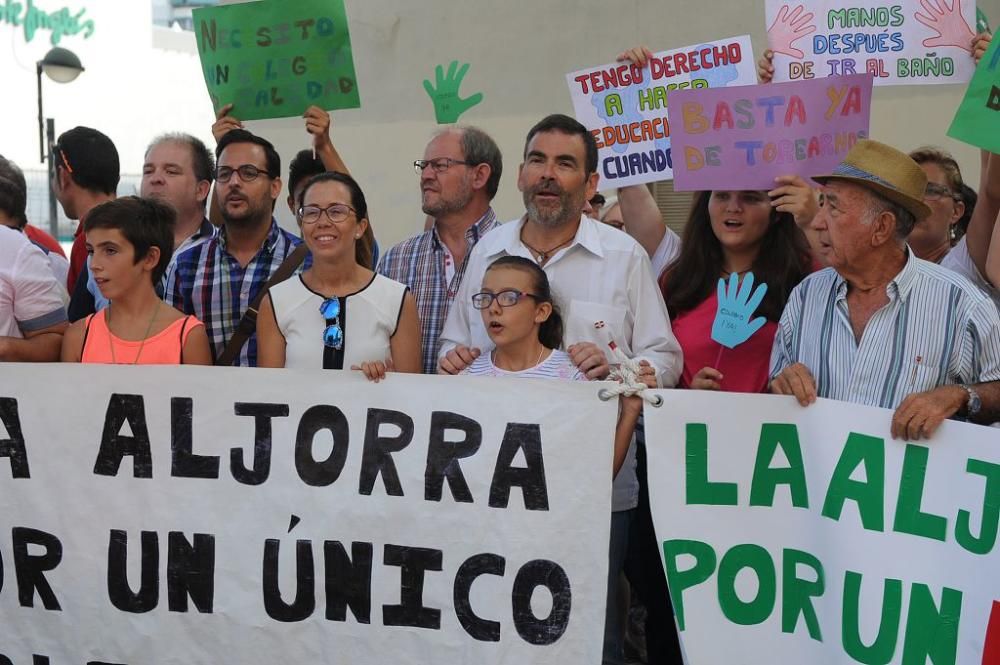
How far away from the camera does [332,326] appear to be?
12.6 feet

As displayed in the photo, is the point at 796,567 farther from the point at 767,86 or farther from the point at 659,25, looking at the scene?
the point at 659,25

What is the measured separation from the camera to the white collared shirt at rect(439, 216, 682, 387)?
396 centimetres

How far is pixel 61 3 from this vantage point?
31.8 meters

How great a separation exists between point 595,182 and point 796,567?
1604 mm

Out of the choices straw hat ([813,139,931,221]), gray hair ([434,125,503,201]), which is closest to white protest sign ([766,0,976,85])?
straw hat ([813,139,931,221])

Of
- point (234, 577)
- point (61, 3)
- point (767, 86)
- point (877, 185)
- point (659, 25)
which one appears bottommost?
point (234, 577)

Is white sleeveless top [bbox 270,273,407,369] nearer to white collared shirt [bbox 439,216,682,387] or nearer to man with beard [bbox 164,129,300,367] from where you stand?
white collared shirt [bbox 439,216,682,387]

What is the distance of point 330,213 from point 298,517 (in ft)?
3.34

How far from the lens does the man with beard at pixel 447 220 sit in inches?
181

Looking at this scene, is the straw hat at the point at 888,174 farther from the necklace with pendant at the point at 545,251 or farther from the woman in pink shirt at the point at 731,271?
the necklace with pendant at the point at 545,251

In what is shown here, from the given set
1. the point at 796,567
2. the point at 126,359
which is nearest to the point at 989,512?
the point at 796,567

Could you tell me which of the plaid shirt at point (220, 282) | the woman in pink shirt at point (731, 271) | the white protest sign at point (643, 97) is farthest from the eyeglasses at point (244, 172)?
the woman in pink shirt at point (731, 271)

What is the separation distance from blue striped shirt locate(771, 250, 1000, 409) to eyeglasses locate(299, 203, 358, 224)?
1.56 meters

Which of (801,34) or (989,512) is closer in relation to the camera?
(989,512)
